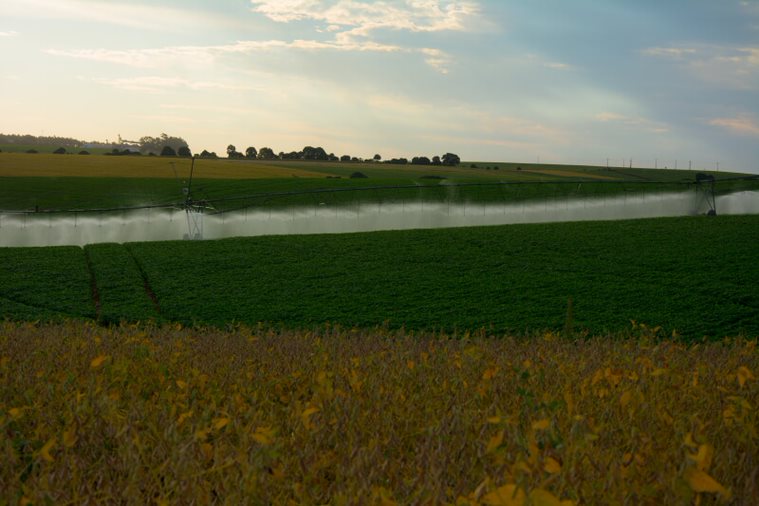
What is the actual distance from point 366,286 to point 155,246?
46.6 ft

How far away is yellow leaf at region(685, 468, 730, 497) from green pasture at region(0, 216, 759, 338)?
18510 millimetres

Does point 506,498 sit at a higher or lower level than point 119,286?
higher

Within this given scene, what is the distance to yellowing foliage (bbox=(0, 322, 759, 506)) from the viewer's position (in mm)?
2803

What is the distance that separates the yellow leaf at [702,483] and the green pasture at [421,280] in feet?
60.7

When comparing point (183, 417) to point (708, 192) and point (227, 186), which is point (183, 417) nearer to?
point (708, 192)

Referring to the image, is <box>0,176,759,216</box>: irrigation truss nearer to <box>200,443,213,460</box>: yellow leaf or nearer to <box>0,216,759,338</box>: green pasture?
<box>0,216,759,338</box>: green pasture

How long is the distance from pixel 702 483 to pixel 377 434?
5.34 feet

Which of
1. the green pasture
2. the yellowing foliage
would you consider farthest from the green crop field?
the yellowing foliage

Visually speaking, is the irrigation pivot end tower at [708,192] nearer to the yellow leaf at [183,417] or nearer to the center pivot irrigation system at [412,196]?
the center pivot irrigation system at [412,196]

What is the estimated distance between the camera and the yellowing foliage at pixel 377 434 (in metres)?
2.80

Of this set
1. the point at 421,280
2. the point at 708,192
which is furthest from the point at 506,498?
the point at 708,192

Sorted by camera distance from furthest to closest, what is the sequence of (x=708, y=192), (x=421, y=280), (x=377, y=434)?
(x=708, y=192) → (x=421, y=280) → (x=377, y=434)

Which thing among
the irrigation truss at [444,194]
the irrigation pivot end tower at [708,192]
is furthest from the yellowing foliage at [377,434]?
the irrigation truss at [444,194]

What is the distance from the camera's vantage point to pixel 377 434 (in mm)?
3510
